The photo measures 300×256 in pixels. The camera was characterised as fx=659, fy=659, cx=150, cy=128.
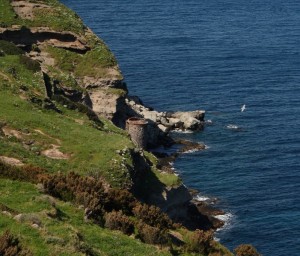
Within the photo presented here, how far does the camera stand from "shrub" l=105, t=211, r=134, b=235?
28.4 metres

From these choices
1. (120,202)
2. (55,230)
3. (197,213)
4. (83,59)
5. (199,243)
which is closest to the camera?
(55,230)

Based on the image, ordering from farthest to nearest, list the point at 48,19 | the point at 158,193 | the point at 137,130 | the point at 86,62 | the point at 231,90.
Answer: the point at 231,90
the point at 48,19
the point at 86,62
the point at 137,130
the point at 158,193

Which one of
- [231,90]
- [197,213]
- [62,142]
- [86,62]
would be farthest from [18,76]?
[231,90]

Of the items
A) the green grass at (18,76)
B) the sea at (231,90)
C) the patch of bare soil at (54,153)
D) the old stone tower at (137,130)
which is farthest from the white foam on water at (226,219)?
the patch of bare soil at (54,153)

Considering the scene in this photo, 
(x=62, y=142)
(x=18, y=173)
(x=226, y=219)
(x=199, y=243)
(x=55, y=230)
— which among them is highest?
(x=55, y=230)

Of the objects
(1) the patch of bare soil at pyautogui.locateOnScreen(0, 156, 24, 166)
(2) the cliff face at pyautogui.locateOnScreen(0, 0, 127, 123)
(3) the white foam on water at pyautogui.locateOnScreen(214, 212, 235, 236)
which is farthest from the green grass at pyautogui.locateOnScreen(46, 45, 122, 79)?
(1) the patch of bare soil at pyautogui.locateOnScreen(0, 156, 24, 166)

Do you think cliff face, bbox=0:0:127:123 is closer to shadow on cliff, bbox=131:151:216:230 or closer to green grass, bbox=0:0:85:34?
green grass, bbox=0:0:85:34

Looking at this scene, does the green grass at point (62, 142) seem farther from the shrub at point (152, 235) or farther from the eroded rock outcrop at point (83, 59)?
the eroded rock outcrop at point (83, 59)

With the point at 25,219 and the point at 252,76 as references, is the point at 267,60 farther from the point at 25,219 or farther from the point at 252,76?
the point at 25,219

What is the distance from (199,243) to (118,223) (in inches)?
185

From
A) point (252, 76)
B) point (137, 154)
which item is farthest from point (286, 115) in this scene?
point (137, 154)

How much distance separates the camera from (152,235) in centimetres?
2862

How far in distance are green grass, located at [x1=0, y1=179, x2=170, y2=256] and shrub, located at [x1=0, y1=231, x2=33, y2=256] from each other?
45cm

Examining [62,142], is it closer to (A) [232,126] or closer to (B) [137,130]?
(B) [137,130]
